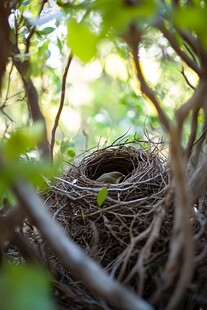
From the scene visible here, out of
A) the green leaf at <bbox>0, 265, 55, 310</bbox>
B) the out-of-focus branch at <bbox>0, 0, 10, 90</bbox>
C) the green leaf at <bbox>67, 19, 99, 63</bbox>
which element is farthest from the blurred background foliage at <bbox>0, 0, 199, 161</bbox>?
the green leaf at <bbox>0, 265, 55, 310</bbox>

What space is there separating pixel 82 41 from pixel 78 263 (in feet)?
0.78

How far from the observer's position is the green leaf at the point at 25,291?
0.45m

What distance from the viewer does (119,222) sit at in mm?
967

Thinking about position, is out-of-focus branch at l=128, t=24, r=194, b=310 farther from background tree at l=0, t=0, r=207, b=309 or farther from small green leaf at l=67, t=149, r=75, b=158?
small green leaf at l=67, t=149, r=75, b=158

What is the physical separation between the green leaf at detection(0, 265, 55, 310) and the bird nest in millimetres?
215

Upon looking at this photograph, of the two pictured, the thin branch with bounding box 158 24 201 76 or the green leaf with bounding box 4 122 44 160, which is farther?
the thin branch with bounding box 158 24 201 76

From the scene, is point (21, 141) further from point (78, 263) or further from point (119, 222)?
point (119, 222)

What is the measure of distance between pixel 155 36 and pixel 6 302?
4.32 ft

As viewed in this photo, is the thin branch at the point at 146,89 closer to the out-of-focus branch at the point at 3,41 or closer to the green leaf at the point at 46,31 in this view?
the out-of-focus branch at the point at 3,41

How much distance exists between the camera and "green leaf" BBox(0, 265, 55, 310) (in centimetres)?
45

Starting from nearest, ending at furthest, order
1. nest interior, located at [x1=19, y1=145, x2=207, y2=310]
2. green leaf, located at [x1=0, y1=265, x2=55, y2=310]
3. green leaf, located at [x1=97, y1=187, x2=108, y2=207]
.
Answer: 1. green leaf, located at [x1=0, y1=265, x2=55, y2=310]
2. nest interior, located at [x1=19, y1=145, x2=207, y2=310]
3. green leaf, located at [x1=97, y1=187, x2=108, y2=207]

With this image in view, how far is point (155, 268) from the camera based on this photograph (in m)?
0.74

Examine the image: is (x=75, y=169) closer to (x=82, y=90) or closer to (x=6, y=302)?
(x=6, y=302)

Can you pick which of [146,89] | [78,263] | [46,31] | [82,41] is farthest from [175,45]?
[46,31]
